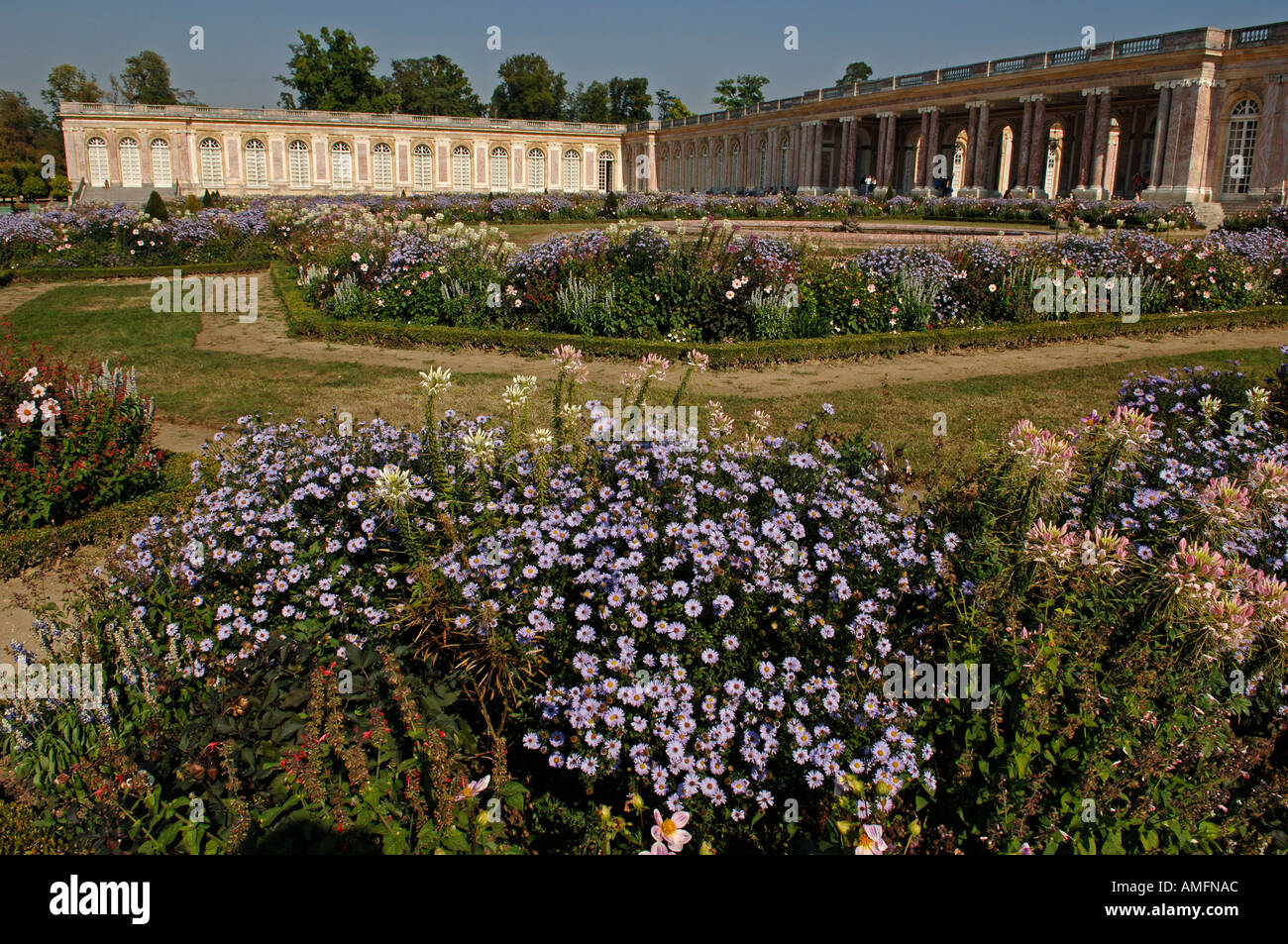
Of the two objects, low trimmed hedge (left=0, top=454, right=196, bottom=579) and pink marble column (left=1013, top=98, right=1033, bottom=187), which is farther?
pink marble column (left=1013, top=98, right=1033, bottom=187)

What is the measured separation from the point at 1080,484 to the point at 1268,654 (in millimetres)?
961

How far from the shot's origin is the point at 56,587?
4.48 m

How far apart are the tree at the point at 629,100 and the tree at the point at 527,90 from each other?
23.8 ft

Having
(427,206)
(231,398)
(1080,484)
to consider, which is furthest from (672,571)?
(427,206)

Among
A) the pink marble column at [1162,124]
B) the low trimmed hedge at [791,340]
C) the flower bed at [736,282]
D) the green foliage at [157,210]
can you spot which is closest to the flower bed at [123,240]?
the green foliage at [157,210]

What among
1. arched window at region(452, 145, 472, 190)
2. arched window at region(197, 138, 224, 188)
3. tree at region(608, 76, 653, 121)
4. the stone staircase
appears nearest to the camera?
the stone staircase

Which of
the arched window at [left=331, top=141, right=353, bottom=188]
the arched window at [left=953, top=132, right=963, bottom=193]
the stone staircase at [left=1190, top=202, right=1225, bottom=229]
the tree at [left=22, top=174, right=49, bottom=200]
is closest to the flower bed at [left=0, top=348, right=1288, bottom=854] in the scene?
the stone staircase at [left=1190, top=202, right=1225, bottom=229]

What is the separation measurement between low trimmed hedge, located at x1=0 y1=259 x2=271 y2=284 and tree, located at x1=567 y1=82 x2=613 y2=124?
7254 centimetres

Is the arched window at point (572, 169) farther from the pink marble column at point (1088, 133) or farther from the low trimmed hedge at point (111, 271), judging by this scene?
the low trimmed hedge at point (111, 271)

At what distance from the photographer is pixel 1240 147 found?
30.7m

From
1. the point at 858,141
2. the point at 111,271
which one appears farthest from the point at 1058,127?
the point at 111,271

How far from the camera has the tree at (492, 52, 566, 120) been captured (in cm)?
7931

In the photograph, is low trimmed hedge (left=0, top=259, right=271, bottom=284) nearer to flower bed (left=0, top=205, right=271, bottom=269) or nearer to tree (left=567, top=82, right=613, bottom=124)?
flower bed (left=0, top=205, right=271, bottom=269)

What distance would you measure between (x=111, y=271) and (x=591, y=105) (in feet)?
252
